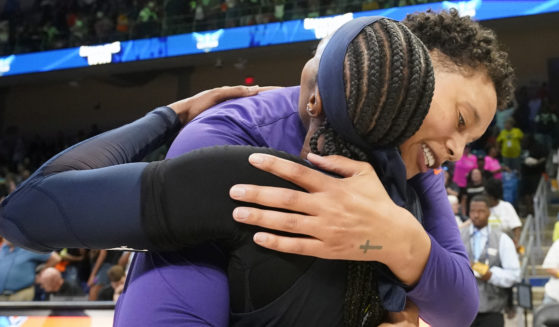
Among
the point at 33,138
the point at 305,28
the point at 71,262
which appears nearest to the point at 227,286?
the point at 71,262

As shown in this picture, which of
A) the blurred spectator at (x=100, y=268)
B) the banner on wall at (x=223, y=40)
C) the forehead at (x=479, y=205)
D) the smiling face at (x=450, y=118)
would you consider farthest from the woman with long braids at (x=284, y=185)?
the banner on wall at (x=223, y=40)

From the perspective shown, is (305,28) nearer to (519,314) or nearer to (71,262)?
(71,262)

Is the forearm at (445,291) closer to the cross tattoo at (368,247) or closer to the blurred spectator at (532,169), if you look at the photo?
the cross tattoo at (368,247)

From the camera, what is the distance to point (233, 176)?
743mm

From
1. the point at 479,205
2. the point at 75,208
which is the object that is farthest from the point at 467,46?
the point at 479,205

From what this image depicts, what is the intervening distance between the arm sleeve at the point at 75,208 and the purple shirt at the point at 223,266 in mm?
72

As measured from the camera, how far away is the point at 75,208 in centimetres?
74

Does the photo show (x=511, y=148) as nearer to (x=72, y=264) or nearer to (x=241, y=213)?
(x=72, y=264)

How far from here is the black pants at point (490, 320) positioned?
13.5 feet


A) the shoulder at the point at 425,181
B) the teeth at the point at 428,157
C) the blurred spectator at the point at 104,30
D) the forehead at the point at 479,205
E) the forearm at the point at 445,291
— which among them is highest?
the teeth at the point at 428,157

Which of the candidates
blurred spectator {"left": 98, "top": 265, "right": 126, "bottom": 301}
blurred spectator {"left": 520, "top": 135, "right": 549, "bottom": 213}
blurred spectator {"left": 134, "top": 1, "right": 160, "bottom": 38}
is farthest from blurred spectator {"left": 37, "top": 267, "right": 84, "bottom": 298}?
blurred spectator {"left": 134, "top": 1, "right": 160, "bottom": 38}

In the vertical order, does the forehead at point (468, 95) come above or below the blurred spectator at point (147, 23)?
above

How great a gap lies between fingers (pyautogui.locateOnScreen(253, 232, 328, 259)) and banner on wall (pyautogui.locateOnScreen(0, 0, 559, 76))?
8.10 meters

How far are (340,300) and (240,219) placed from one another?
0.18m
